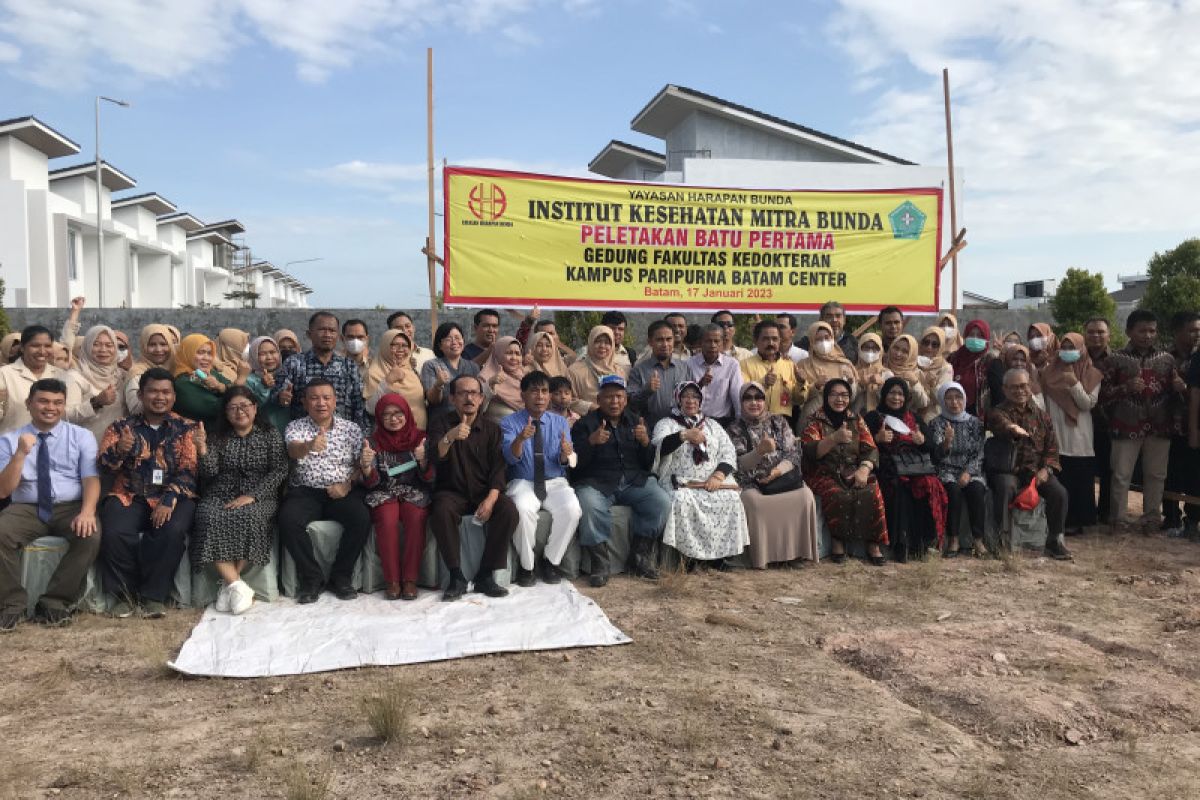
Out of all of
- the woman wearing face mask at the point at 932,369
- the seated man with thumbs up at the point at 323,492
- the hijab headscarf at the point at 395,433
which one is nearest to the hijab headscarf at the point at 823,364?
the woman wearing face mask at the point at 932,369

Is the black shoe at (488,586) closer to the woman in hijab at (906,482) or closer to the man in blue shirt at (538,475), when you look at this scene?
the man in blue shirt at (538,475)

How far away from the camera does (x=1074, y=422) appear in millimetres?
6723

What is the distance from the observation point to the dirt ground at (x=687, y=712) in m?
2.90

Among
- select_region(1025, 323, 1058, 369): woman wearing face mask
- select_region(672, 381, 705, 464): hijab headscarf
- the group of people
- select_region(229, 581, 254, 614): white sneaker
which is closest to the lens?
select_region(229, 581, 254, 614): white sneaker

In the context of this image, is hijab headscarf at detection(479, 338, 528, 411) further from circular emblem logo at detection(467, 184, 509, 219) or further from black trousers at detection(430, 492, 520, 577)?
circular emblem logo at detection(467, 184, 509, 219)

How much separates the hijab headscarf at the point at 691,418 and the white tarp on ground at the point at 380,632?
1.26 metres

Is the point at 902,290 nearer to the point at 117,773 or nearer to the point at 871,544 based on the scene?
the point at 871,544

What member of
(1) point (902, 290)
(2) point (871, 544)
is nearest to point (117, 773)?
(2) point (871, 544)

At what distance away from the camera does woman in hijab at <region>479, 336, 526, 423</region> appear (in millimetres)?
5962

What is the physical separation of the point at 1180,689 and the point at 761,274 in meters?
5.09

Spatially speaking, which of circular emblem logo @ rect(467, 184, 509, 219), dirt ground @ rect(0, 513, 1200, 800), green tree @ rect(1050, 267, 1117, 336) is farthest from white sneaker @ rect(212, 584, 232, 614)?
green tree @ rect(1050, 267, 1117, 336)

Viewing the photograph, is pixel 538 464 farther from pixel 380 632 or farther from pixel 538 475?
pixel 380 632

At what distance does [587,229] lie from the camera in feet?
25.6

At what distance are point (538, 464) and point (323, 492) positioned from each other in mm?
1272
